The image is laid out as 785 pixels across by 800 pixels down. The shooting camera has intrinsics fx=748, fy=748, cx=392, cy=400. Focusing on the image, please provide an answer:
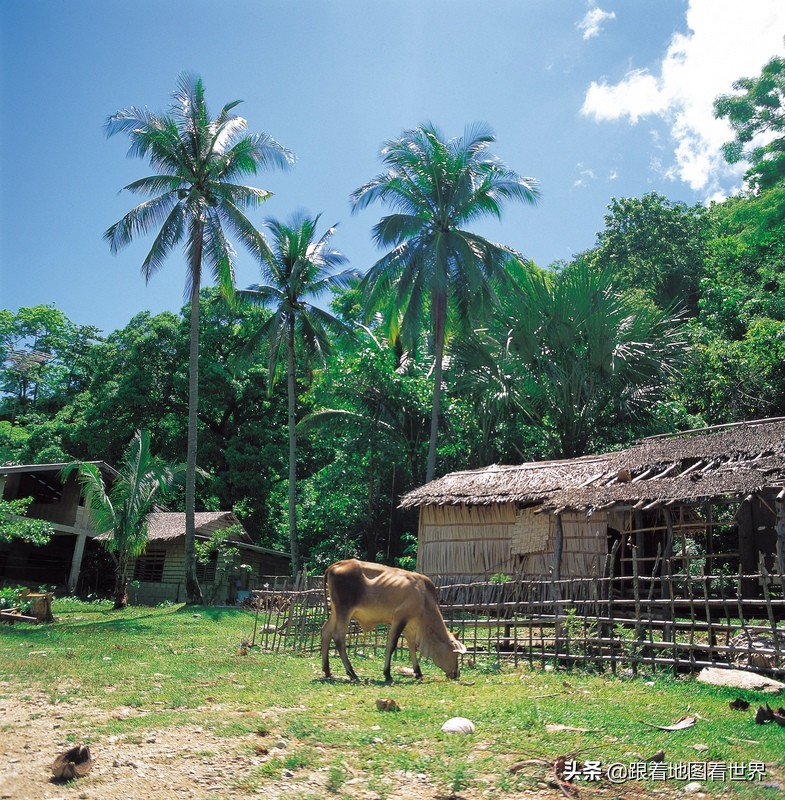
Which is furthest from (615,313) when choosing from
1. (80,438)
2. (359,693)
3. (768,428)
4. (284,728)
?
(80,438)

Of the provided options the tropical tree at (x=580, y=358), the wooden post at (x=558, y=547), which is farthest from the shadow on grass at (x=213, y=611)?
the tropical tree at (x=580, y=358)

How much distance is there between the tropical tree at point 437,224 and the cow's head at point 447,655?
48.8 feet

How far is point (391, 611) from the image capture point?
9711 millimetres

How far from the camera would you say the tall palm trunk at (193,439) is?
23.5m

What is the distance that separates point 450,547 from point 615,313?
10.3 meters

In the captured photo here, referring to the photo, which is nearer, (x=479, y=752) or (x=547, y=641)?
(x=479, y=752)

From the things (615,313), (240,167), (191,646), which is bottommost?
(191,646)

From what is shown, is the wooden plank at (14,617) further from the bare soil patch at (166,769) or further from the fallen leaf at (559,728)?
the fallen leaf at (559,728)

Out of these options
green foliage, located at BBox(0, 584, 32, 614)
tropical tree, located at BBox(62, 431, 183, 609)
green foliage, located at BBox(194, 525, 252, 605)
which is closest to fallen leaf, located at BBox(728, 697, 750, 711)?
green foliage, located at BBox(0, 584, 32, 614)

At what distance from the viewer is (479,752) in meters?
5.56

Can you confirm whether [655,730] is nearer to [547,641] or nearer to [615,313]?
[547,641]

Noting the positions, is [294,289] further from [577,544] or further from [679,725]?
[679,725]

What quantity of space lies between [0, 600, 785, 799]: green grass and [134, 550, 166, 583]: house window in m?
17.7

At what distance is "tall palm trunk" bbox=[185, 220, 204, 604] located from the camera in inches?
923
